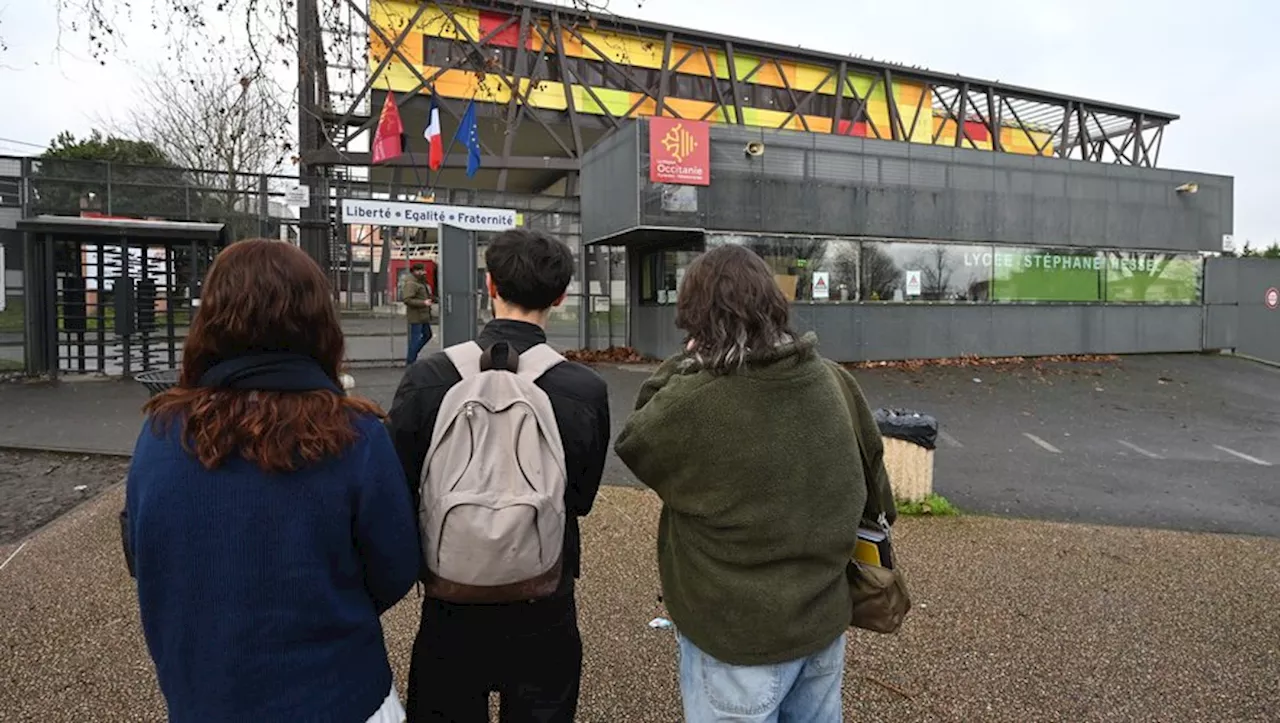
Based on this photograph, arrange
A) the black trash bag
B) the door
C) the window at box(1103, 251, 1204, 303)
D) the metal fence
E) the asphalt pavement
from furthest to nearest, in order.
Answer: the window at box(1103, 251, 1204, 303) → the metal fence → the door → the asphalt pavement → the black trash bag

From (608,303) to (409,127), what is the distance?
14.5 m

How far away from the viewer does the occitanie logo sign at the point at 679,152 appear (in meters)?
13.7

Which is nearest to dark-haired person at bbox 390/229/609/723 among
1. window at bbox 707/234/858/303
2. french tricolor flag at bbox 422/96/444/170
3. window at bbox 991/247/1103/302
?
window at bbox 707/234/858/303

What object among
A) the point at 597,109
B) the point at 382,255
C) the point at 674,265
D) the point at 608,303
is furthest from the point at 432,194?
the point at 597,109

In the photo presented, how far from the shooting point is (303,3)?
5.12m

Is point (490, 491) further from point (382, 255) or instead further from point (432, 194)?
point (382, 255)

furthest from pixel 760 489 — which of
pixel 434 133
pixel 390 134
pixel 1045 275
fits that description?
pixel 1045 275

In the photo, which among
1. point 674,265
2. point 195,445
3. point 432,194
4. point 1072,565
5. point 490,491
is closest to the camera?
point 195,445

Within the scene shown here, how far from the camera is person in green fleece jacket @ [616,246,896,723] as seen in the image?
6.18 ft

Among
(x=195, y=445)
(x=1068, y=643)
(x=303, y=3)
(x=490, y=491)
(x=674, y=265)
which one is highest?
(x=303, y=3)

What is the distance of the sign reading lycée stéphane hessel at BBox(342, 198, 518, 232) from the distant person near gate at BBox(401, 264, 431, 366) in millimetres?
1153

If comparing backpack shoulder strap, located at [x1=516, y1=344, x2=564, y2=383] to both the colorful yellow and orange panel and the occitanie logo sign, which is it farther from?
the colorful yellow and orange panel

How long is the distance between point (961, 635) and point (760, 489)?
8.62ft

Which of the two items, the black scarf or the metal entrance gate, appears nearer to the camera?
the black scarf
